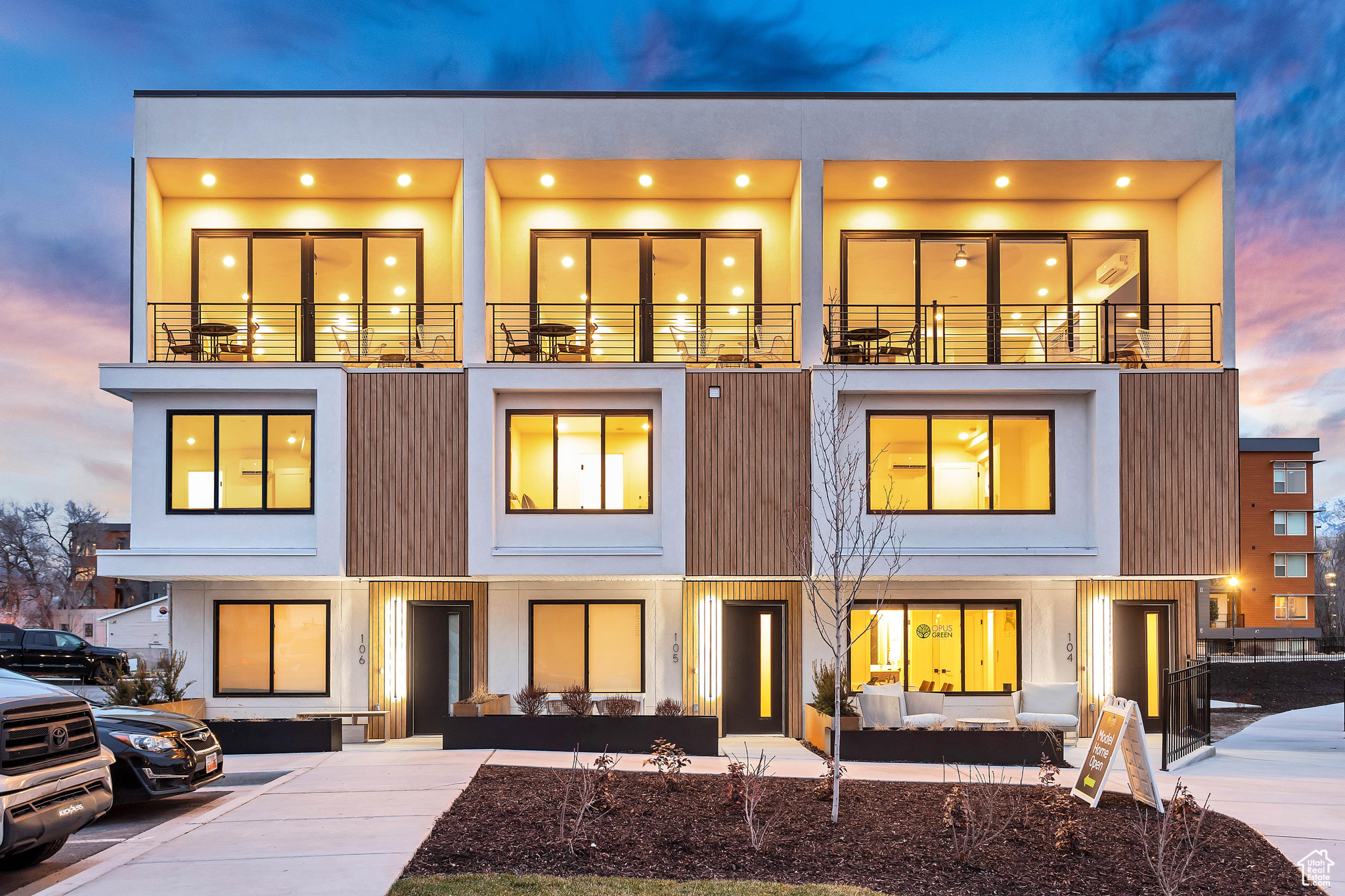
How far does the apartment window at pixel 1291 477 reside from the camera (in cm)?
4316

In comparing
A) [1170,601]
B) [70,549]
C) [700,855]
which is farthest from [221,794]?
[70,549]

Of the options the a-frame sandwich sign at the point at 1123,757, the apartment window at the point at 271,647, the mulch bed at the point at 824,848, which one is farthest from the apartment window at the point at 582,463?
the a-frame sandwich sign at the point at 1123,757

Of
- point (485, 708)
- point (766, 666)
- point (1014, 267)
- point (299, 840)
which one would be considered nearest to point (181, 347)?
point (485, 708)

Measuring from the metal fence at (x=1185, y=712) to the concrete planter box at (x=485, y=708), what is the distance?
9.68 metres

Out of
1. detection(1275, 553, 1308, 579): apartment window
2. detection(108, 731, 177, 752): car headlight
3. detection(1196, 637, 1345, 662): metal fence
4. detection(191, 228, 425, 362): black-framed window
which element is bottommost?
detection(1196, 637, 1345, 662): metal fence

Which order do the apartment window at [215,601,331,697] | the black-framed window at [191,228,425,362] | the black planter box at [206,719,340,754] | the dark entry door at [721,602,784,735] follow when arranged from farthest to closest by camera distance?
the black-framed window at [191,228,425,362]
the dark entry door at [721,602,784,735]
the apartment window at [215,601,331,697]
the black planter box at [206,719,340,754]

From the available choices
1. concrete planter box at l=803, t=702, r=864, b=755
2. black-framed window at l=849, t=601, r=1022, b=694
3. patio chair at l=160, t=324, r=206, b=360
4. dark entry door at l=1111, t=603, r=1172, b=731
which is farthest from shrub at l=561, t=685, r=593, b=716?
dark entry door at l=1111, t=603, r=1172, b=731

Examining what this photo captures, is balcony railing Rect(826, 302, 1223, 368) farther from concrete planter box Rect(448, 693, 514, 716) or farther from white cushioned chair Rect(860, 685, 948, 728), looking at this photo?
concrete planter box Rect(448, 693, 514, 716)

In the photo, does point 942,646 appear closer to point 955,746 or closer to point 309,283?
point 955,746

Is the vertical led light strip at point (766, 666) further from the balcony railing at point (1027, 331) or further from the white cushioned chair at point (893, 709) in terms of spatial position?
the balcony railing at point (1027, 331)

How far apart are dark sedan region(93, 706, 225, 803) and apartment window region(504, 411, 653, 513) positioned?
20.1 feet

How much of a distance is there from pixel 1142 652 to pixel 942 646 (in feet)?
12.0

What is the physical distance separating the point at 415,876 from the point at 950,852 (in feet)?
15.0

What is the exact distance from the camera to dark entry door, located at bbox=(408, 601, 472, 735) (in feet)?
52.6
